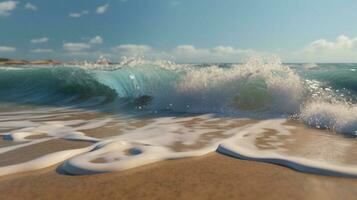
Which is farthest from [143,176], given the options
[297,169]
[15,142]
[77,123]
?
[77,123]

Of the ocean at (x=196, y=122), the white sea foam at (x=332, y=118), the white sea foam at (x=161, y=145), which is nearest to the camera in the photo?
the white sea foam at (x=161, y=145)

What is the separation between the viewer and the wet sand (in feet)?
10.2

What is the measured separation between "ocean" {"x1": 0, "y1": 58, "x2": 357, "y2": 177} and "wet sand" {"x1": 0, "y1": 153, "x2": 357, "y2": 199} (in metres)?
0.22

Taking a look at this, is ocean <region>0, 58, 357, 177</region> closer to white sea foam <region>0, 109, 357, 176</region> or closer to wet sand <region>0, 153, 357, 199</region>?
white sea foam <region>0, 109, 357, 176</region>

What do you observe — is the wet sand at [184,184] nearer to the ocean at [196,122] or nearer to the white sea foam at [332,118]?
the ocean at [196,122]

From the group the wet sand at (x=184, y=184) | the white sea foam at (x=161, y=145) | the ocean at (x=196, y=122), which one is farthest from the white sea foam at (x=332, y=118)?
the wet sand at (x=184, y=184)

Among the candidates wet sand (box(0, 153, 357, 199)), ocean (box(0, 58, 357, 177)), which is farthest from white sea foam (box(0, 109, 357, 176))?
wet sand (box(0, 153, 357, 199))

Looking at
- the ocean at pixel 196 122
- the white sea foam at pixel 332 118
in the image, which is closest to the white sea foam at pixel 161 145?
the ocean at pixel 196 122

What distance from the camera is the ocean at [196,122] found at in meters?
4.30

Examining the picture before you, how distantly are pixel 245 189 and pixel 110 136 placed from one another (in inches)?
114

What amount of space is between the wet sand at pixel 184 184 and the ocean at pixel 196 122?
0.73 feet

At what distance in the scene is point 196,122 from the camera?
285 inches

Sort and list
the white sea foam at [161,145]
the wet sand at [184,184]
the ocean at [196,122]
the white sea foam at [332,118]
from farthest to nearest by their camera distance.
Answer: the white sea foam at [332,118] → the ocean at [196,122] → the white sea foam at [161,145] → the wet sand at [184,184]

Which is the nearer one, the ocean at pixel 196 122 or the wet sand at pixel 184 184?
the wet sand at pixel 184 184
